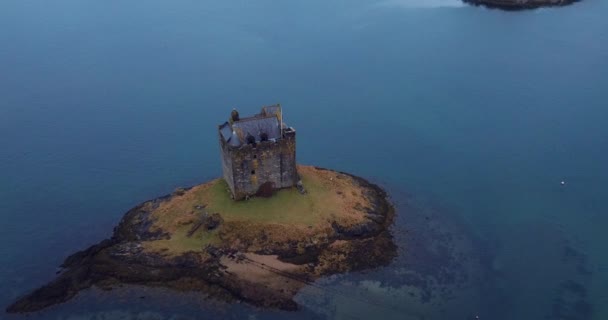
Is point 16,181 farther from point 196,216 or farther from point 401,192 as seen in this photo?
point 401,192

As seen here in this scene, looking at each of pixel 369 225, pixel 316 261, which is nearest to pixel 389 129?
pixel 369 225

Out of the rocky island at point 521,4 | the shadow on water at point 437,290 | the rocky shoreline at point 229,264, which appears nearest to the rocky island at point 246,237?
the rocky shoreline at point 229,264

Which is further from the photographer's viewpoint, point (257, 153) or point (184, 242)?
point (257, 153)

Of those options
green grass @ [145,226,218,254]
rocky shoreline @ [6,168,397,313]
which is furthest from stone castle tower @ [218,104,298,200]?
rocky shoreline @ [6,168,397,313]

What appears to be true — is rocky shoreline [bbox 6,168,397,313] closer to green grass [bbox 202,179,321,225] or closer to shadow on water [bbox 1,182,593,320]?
shadow on water [bbox 1,182,593,320]

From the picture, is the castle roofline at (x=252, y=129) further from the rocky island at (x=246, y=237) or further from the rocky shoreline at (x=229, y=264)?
the rocky shoreline at (x=229, y=264)

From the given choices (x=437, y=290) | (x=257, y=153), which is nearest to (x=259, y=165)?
(x=257, y=153)

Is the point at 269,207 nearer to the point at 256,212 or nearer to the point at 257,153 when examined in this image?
the point at 256,212
